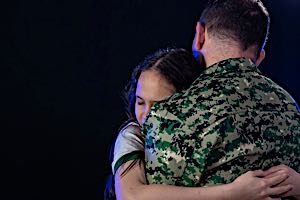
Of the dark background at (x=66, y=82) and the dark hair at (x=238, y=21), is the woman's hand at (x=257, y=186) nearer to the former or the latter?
the dark hair at (x=238, y=21)

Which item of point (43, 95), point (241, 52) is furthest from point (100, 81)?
point (241, 52)

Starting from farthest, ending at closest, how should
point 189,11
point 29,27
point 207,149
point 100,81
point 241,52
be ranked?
1. point 189,11
2. point 100,81
3. point 29,27
4. point 241,52
5. point 207,149

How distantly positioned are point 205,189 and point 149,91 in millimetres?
359

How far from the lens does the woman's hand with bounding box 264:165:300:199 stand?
3.54ft

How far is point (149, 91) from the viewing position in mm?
1296

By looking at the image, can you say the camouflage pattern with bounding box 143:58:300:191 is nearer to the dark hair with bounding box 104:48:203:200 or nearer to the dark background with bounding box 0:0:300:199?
the dark hair with bounding box 104:48:203:200

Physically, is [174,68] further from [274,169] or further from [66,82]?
[66,82]

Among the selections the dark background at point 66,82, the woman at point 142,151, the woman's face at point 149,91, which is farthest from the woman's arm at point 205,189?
the dark background at point 66,82

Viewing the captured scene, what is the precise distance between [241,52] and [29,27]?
146cm

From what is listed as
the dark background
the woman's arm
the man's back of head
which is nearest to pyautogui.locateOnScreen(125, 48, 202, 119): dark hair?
the man's back of head

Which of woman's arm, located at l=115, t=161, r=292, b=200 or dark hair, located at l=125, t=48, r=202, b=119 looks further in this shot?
dark hair, located at l=125, t=48, r=202, b=119

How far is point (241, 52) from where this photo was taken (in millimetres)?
1130

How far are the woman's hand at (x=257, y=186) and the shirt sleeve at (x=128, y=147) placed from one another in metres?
0.24

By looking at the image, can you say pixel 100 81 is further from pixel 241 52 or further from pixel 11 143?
pixel 241 52
